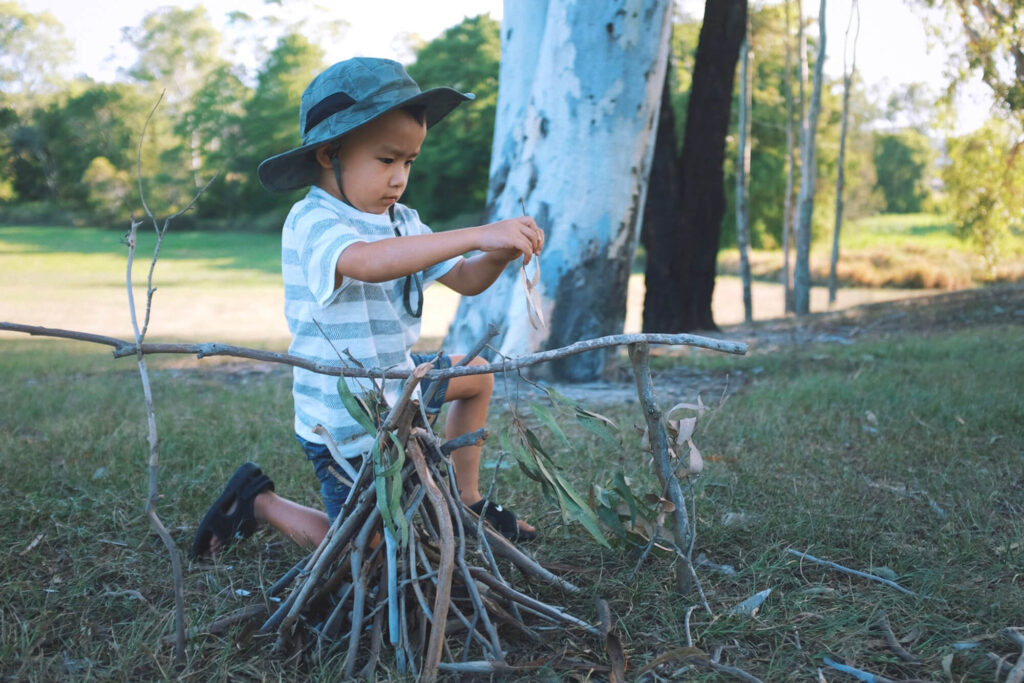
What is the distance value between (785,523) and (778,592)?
509 mm

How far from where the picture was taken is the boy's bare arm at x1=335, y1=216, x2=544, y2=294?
212 centimetres

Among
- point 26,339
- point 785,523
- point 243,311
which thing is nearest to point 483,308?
point 785,523

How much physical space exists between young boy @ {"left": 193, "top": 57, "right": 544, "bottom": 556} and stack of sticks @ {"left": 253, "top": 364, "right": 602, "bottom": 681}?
0.89 ft

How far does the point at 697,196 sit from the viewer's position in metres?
9.49

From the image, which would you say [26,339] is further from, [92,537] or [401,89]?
[401,89]

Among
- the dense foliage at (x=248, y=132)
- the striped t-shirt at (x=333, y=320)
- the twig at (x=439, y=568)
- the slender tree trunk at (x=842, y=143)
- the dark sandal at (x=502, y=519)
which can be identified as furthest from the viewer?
the dense foliage at (x=248, y=132)

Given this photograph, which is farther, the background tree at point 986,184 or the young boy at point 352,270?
the background tree at point 986,184

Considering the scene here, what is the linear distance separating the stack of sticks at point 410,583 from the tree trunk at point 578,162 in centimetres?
337

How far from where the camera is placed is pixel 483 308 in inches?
235

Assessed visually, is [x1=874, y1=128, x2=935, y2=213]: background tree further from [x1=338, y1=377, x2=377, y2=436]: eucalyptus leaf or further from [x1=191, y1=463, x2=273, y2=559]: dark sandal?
[x1=338, y1=377, x2=377, y2=436]: eucalyptus leaf

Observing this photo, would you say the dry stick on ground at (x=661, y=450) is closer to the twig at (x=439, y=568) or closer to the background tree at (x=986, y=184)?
the twig at (x=439, y=568)

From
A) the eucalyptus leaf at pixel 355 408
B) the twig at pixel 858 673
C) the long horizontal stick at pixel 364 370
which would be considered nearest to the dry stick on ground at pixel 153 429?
the long horizontal stick at pixel 364 370

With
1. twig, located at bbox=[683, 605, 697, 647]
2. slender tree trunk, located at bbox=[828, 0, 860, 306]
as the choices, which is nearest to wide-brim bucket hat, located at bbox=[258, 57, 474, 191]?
twig, located at bbox=[683, 605, 697, 647]

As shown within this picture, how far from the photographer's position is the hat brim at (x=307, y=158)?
250 cm
